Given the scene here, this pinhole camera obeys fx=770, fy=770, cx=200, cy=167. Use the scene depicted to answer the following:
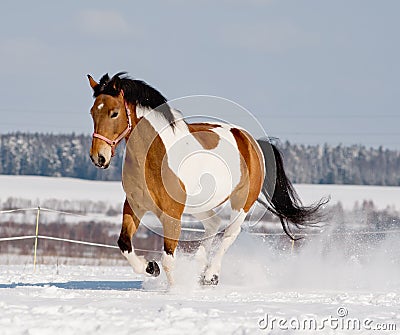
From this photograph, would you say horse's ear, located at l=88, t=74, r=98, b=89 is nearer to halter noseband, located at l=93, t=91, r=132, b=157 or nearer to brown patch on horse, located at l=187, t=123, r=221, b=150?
halter noseband, located at l=93, t=91, r=132, b=157

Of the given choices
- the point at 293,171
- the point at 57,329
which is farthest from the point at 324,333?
the point at 293,171

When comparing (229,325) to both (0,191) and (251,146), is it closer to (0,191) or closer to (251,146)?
(251,146)

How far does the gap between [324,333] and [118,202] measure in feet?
117

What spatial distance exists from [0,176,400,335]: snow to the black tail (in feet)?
2.23

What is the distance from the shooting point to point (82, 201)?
139ft

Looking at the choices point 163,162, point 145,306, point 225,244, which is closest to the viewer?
point 145,306

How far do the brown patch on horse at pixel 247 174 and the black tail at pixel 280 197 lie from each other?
1.93 feet

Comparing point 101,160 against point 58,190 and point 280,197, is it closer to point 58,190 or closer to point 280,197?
point 280,197

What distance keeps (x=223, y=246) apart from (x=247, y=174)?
928mm

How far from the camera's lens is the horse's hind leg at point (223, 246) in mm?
8430

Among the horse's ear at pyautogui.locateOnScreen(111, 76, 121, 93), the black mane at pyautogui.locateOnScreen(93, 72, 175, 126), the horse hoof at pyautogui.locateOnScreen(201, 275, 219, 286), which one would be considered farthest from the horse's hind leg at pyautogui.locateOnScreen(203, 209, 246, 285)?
the horse's ear at pyautogui.locateOnScreen(111, 76, 121, 93)

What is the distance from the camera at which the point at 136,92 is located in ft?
25.0

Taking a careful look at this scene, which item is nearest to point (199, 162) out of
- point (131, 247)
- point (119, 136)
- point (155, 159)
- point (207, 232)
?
point (155, 159)

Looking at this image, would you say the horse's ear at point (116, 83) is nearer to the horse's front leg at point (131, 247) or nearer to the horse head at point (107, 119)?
the horse head at point (107, 119)
